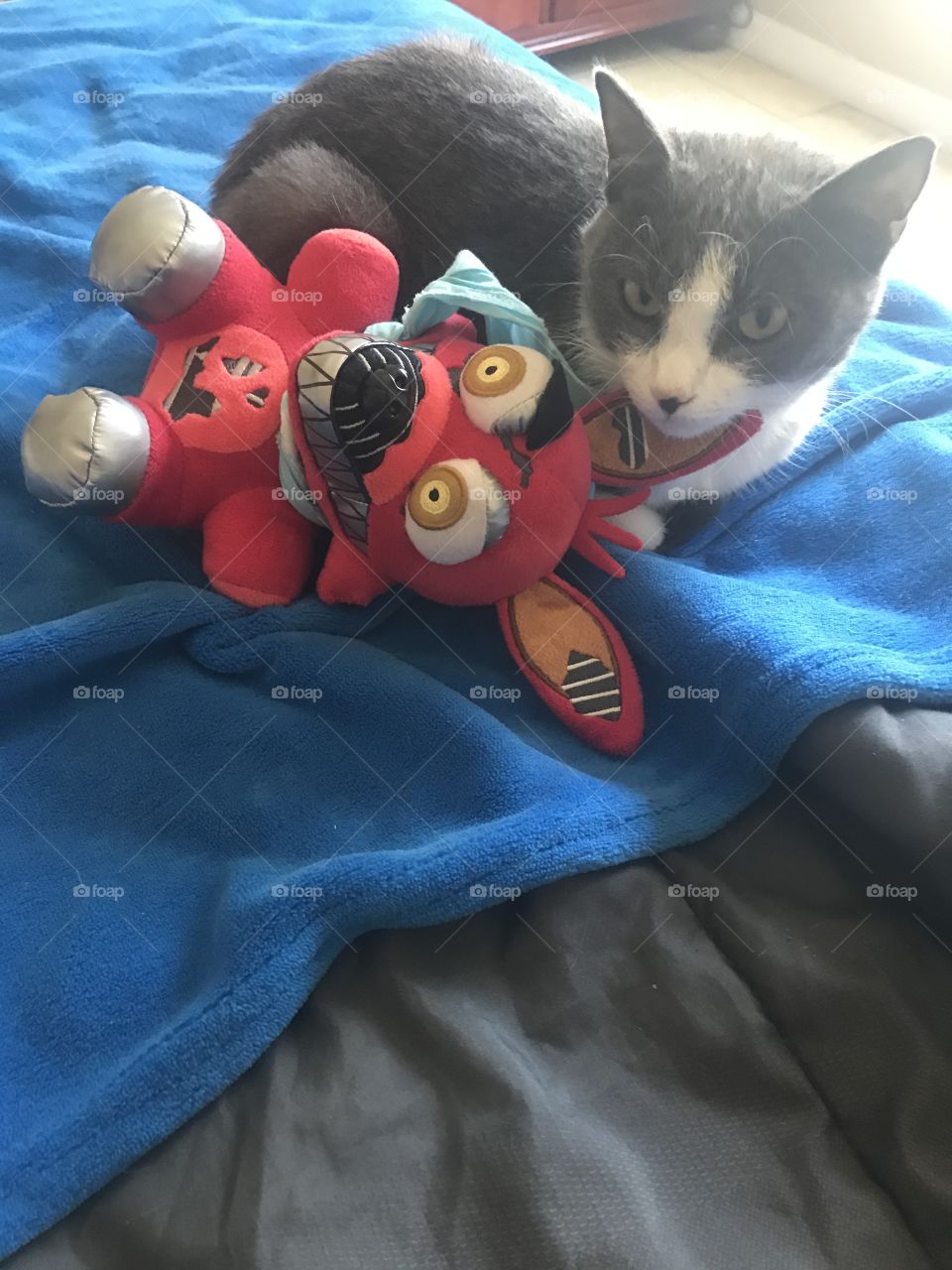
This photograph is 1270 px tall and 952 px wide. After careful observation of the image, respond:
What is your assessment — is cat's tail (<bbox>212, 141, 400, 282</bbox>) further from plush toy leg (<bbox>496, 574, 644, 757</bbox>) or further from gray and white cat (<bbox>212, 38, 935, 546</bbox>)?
plush toy leg (<bbox>496, 574, 644, 757</bbox>)

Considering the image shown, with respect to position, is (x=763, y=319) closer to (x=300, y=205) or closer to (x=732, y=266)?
(x=732, y=266)

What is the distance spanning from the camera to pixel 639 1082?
71 centimetres

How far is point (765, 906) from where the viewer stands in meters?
0.80

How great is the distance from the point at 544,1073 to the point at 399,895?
0.54 feet

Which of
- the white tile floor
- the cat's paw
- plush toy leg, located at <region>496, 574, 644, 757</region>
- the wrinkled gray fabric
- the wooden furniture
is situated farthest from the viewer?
the wooden furniture

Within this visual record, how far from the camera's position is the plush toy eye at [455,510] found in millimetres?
808

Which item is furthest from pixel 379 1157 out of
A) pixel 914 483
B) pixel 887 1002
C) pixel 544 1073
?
pixel 914 483

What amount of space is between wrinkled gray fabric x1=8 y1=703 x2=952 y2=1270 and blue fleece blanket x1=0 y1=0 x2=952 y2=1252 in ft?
0.11

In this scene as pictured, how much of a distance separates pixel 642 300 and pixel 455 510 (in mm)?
319

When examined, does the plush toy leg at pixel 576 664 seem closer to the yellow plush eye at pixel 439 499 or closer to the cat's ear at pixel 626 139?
the yellow plush eye at pixel 439 499

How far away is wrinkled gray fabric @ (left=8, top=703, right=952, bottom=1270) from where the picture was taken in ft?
2.09

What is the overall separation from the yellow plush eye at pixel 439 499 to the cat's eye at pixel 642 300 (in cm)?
28

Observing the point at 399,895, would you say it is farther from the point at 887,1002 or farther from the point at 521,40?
the point at 521,40

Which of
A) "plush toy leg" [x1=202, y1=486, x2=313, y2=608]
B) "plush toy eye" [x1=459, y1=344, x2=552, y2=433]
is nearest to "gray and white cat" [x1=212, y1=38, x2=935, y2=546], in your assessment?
"plush toy eye" [x1=459, y1=344, x2=552, y2=433]
